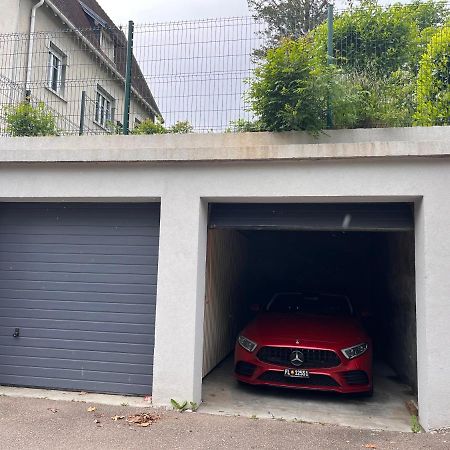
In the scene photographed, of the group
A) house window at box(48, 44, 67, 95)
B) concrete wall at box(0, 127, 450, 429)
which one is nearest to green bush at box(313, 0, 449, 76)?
concrete wall at box(0, 127, 450, 429)

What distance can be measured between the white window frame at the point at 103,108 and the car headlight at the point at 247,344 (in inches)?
169

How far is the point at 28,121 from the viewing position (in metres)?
7.10

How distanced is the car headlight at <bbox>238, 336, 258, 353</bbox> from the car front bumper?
Result: 0.16 meters

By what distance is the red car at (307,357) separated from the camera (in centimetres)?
560

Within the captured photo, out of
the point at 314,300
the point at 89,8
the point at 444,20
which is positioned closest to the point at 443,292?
the point at 314,300

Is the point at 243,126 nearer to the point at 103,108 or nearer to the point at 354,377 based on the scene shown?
the point at 103,108

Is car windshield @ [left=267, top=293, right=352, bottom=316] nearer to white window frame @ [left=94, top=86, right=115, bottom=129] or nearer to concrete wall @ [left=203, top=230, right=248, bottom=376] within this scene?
concrete wall @ [left=203, top=230, right=248, bottom=376]

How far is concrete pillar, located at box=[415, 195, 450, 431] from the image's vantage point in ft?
15.3

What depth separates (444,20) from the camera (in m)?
7.27

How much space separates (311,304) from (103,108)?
4841 mm

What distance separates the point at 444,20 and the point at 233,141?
436cm

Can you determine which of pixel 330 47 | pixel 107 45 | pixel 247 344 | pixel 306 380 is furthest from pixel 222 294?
pixel 107 45

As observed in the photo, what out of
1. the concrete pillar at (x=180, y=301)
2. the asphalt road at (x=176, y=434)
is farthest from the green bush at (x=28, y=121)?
the asphalt road at (x=176, y=434)

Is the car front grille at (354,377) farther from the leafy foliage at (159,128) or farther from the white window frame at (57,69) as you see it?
the white window frame at (57,69)
